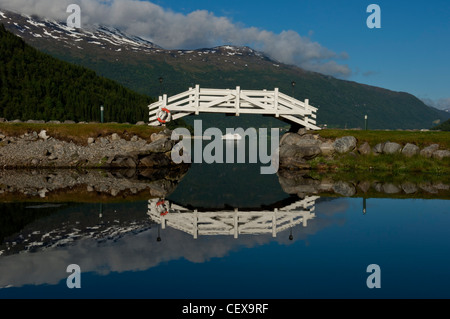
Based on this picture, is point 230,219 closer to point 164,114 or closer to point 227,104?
point 227,104

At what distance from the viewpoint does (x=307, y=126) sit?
45.9m

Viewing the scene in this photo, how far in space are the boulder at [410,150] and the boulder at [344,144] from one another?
15.7ft

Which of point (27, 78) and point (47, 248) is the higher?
point (27, 78)

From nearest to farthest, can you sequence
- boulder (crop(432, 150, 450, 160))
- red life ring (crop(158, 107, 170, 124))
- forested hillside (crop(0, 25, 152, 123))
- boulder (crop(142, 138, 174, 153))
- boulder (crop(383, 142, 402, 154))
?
boulder (crop(432, 150, 450, 160)) → boulder (crop(383, 142, 402, 154)) → boulder (crop(142, 138, 174, 153)) → red life ring (crop(158, 107, 170, 124)) → forested hillside (crop(0, 25, 152, 123))

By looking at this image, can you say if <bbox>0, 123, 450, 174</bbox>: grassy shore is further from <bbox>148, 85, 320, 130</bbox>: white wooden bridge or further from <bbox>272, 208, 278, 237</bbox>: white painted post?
<bbox>272, 208, 278, 237</bbox>: white painted post

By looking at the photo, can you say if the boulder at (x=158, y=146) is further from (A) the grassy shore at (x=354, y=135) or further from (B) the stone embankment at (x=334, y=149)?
(B) the stone embankment at (x=334, y=149)

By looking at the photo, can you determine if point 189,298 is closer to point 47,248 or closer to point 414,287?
point 414,287

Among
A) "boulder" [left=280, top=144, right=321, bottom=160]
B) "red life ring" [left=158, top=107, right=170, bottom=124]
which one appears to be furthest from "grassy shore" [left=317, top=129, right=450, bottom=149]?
"red life ring" [left=158, top=107, right=170, bottom=124]

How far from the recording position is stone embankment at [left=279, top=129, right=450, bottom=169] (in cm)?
4044

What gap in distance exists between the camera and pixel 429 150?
1582 inches

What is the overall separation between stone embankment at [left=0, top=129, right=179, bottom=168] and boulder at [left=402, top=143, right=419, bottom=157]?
78.7 ft
